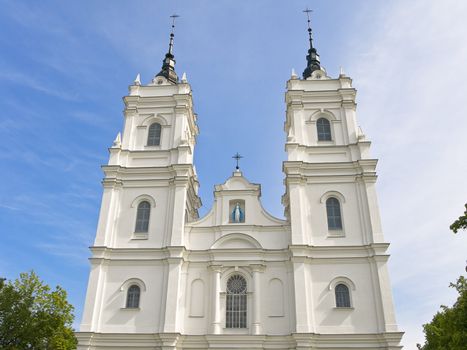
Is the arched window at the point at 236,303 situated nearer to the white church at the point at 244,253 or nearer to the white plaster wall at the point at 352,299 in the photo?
the white church at the point at 244,253

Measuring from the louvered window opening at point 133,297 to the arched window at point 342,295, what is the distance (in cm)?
1015

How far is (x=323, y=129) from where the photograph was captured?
29.1 m

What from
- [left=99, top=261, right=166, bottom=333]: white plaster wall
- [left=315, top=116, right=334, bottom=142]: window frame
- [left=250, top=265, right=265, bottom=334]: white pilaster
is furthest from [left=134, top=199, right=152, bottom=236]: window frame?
[left=315, top=116, right=334, bottom=142]: window frame

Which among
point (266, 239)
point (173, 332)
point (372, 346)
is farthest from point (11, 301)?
point (372, 346)

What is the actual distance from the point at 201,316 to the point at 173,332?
1734 mm

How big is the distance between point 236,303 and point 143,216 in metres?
7.22

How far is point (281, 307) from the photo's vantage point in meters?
23.4

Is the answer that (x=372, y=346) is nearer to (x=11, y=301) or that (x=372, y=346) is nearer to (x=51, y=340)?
(x=51, y=340)

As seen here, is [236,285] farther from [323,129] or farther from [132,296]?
[323,129]

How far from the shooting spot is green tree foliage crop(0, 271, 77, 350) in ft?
78.4

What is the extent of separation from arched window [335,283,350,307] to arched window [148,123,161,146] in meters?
13.8

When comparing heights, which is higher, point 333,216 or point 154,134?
point 154,134

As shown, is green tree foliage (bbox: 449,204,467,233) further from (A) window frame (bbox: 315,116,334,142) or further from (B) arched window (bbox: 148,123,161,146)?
(B) arched window (bbox: 148,123,161,146)

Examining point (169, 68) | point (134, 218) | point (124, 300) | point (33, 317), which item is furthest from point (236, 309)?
point (169, 68)
